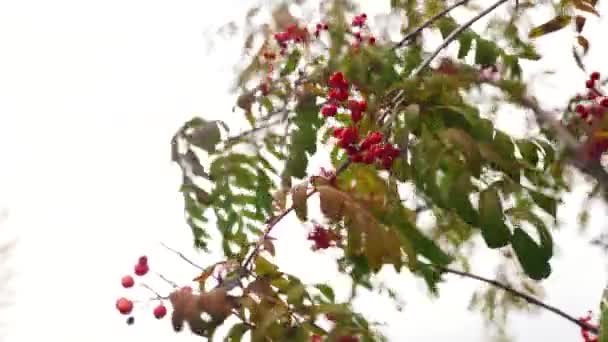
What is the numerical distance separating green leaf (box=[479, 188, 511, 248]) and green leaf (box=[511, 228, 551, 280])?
106 mm

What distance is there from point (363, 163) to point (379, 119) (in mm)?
285

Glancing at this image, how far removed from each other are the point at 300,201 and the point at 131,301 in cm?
71

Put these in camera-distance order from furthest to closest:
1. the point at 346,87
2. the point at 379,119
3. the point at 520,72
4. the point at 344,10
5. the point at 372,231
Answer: the point at 344,10 → the point at 520,72 → the point at 346,87 → the point at 379,119 → the point at 372,231

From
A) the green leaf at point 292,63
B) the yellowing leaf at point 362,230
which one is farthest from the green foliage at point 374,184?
the green leaf at point 292,63

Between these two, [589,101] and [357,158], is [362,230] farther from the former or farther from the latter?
[589,101]

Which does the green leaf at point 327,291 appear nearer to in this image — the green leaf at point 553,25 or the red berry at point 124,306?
the red berry at point 124,306

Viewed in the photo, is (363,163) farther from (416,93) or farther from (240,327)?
(240,327)

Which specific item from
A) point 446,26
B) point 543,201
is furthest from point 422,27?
point 543,201

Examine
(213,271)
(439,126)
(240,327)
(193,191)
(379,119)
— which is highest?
(379,119)

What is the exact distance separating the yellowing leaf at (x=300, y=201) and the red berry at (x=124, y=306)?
67 cm

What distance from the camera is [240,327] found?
60.5 inches

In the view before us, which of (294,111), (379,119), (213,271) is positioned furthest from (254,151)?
(213,271)

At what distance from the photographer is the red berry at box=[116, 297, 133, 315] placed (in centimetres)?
190

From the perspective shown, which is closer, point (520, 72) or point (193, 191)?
point (193, 191)
